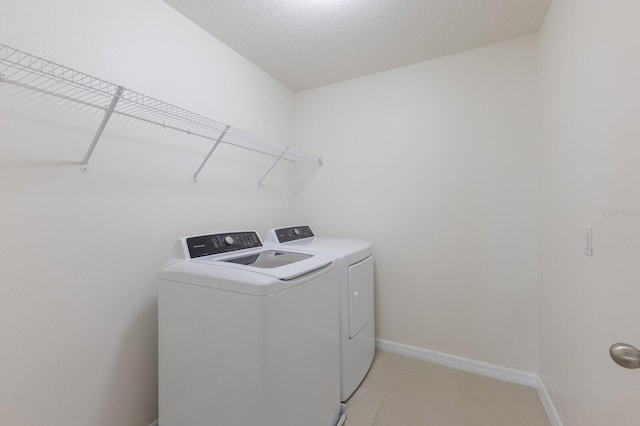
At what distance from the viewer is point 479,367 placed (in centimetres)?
201

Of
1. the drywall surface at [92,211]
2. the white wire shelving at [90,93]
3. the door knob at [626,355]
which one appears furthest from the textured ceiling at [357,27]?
the door knob at [626,355]

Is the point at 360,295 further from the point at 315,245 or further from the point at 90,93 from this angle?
the point at 90,93

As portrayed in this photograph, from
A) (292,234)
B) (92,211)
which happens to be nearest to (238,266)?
(92,211)

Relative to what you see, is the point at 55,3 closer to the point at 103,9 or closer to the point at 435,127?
the point at 103,9

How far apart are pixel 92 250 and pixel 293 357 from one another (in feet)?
3.49

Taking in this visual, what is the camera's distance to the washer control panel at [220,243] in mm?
1405

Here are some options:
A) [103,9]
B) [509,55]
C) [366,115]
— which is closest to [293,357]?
[103,9]

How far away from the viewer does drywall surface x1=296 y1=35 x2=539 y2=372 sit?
74.7 inches

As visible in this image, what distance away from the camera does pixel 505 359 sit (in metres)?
1.94

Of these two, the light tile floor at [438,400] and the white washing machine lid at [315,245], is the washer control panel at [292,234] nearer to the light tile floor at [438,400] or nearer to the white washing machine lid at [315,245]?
the white washing machine lid at [315,245]

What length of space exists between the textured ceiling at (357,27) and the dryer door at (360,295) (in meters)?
1.64

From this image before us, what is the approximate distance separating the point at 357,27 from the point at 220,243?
1.70m

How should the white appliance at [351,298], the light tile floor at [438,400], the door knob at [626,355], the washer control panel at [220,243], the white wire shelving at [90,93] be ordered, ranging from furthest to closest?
the white appliance at [351,298] < the light tile floor at [438,400] < the washer control panel at [220,243] < the white wire shelving at [90,93] < the door knob at [626,355]

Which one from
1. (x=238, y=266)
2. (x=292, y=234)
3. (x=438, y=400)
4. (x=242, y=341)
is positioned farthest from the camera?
(x=292, y=234)
